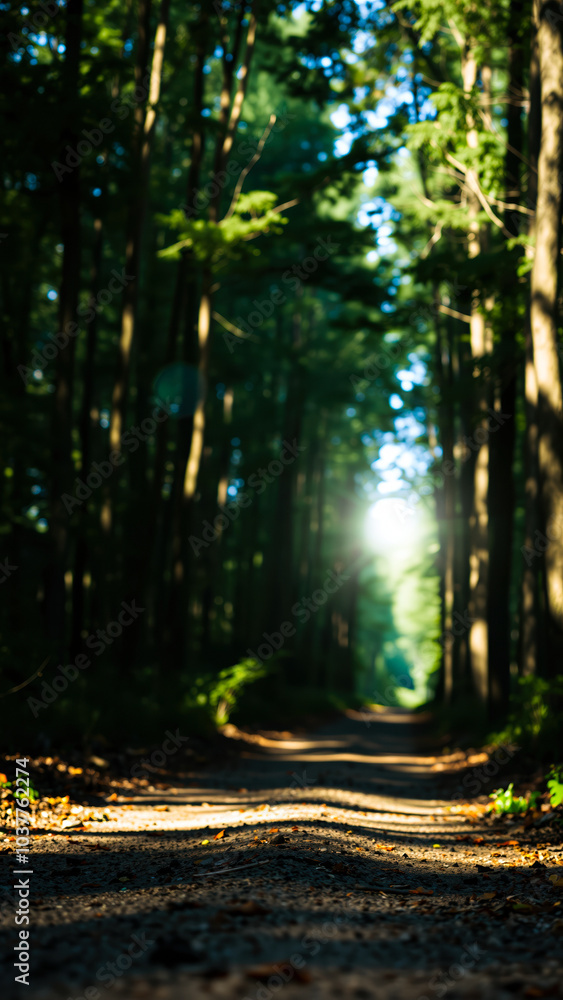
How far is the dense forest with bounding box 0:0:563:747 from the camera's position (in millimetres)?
9648

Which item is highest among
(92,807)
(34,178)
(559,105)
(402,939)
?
(34,178)

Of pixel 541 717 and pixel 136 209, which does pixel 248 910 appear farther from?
pixel 136 209

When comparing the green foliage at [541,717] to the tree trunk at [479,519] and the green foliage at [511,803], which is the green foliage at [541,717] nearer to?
the green foliage at [511,803]

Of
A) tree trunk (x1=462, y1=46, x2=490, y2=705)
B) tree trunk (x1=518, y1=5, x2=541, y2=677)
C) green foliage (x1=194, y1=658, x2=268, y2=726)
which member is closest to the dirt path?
tree trunk (x1=518, y1=5, x2=541, y2=677)

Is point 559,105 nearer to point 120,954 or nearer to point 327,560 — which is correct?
point 120,954

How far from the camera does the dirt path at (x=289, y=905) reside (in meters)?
2.60

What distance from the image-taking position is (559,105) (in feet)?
27.6

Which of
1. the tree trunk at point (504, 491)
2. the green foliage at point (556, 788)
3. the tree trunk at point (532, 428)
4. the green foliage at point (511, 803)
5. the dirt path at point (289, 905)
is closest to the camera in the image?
the dirt path at point (289, 905)

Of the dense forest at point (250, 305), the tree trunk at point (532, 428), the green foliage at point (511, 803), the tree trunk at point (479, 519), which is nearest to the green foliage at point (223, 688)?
the dense forest at point (250, 305)

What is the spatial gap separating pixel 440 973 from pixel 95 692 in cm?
791

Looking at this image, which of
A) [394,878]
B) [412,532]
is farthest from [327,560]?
[394,878]

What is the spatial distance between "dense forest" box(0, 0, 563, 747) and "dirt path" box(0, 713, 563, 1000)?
251cm

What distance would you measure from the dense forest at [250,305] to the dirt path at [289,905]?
2.51 meters

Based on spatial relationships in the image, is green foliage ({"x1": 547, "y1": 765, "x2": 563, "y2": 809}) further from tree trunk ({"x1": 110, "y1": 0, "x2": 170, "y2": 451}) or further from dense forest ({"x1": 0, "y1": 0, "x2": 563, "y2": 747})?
tree trunk ({"x1": 110, "y1": 0, "x2": 170, "y2": 451})
